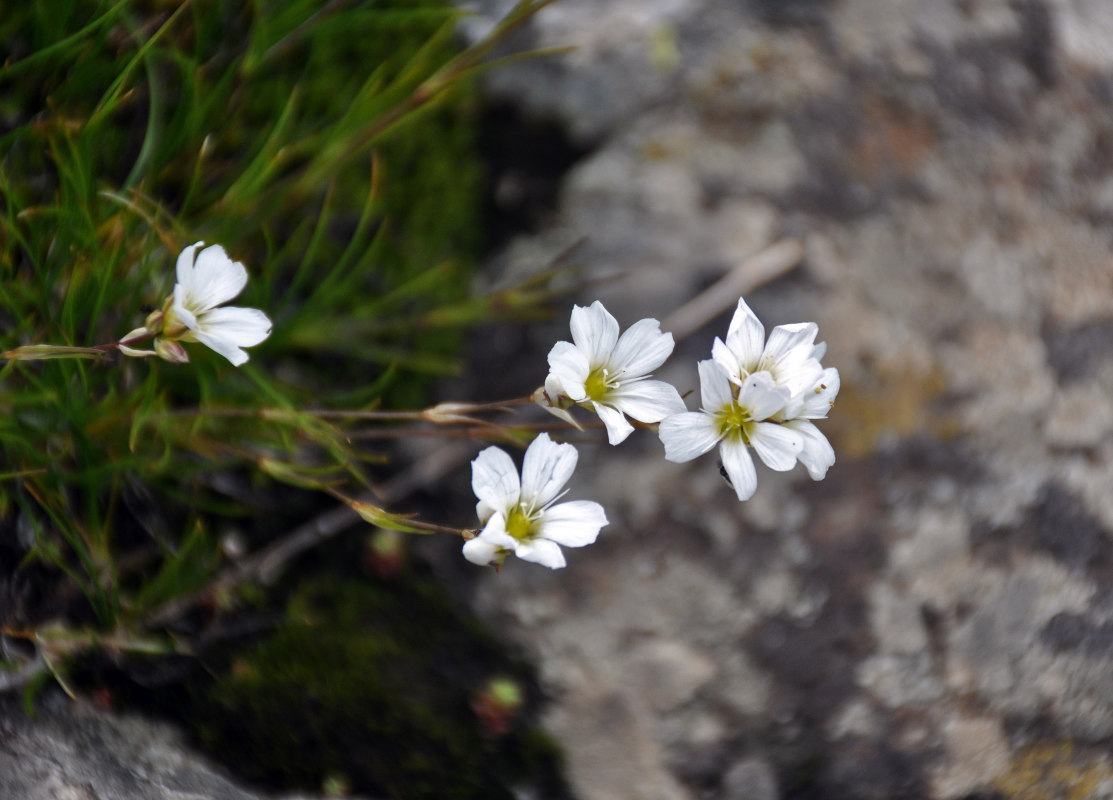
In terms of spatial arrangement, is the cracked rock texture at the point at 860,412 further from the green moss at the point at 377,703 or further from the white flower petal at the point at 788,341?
the white flower petal at the point at 788,341

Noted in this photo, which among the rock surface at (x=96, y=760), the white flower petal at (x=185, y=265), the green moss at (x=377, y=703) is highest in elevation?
the white flower petal at (x=185, y=265)

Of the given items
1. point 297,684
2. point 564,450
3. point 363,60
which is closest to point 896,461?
point 564,450

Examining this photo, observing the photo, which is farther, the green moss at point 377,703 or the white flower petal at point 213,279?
the green moss at point 377,703

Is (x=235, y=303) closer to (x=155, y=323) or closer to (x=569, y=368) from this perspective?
(x=155, y=323)

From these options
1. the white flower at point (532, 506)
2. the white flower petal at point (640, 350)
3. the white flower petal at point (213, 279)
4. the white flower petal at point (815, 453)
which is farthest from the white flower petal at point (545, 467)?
the white flower petal at point (213, 279)

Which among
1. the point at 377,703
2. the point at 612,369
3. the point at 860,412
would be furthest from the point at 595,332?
the point at 377,703

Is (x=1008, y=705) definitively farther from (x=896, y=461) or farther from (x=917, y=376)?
(x=917, y=376)

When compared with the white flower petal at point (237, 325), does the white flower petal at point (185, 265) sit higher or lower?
higher
